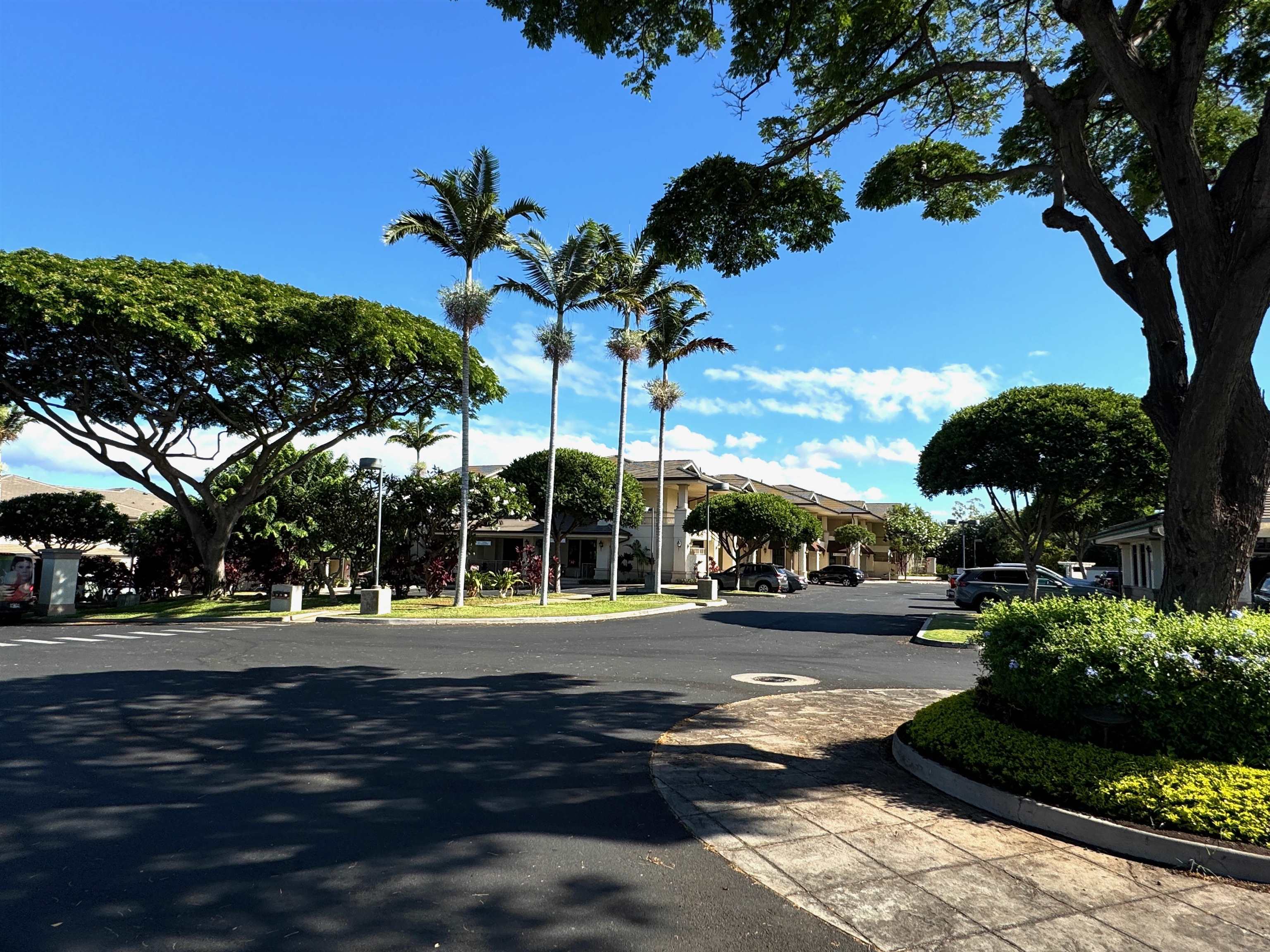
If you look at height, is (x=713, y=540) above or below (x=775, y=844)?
above

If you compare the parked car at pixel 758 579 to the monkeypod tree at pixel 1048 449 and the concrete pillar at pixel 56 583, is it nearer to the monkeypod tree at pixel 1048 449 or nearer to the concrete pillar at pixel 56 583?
the monkeypod tree at pixel 1048 449

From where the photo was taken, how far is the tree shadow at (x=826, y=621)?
1866 cm

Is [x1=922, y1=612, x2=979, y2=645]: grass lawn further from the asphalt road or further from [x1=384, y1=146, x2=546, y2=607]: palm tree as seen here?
[x1=384, y1=146, x2=546, y2=607]: palm tree

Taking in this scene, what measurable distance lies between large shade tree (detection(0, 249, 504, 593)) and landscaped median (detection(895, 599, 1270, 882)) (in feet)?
59.4

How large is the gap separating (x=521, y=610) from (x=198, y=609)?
984 centimetres

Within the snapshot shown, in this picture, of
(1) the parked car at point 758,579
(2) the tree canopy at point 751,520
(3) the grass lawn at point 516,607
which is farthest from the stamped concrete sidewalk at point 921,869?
(1) the parked car at point 758,579

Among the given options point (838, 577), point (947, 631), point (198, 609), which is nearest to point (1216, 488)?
point (947, 631)

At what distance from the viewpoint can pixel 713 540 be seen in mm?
49906

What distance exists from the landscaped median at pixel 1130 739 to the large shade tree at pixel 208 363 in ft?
59.4

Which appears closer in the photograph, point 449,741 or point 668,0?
point 449,741

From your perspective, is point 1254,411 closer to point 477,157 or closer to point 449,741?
point 449,741

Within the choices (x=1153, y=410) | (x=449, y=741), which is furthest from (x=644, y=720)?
(x=1153, y=410)

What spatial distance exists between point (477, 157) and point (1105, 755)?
21.0 metres

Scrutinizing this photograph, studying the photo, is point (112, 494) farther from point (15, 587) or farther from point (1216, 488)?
point (1216, 488)
